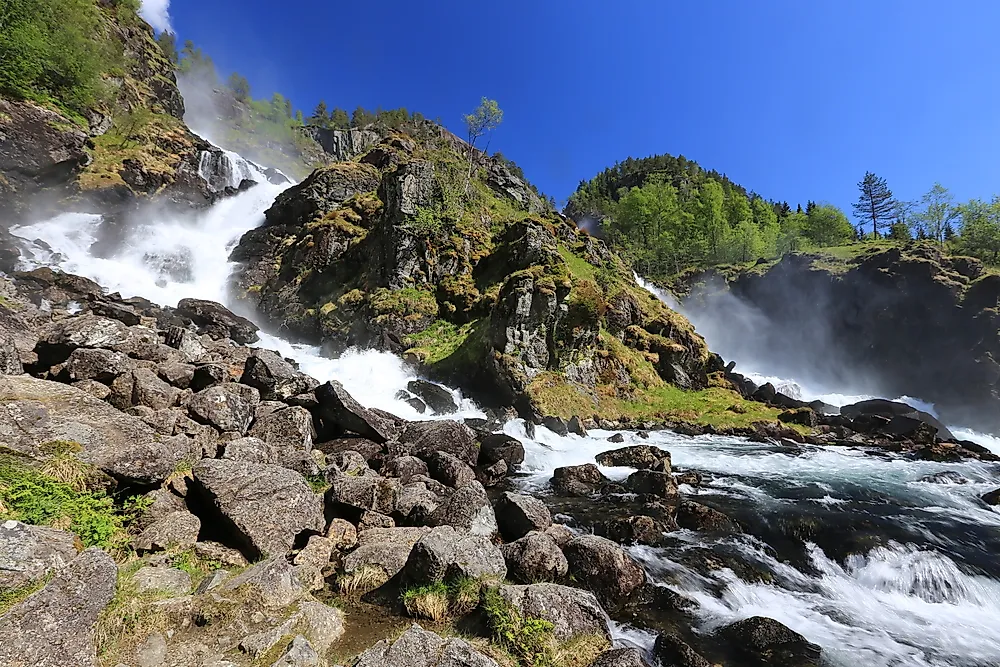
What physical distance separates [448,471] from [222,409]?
23.9ft

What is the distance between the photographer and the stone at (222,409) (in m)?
12.5

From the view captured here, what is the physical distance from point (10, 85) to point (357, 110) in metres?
91.6

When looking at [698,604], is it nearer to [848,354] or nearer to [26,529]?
[26,529]

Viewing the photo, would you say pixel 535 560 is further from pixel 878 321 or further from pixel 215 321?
pixel 878 321

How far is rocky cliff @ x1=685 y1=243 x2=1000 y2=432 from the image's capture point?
4766 centimetres

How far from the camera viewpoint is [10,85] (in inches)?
1409

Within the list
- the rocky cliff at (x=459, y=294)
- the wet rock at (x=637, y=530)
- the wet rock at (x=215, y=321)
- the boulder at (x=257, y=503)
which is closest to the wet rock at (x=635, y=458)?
the wet rock at (x=637, y=530)

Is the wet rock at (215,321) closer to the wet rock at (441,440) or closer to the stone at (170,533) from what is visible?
the wet rock at (441,440)

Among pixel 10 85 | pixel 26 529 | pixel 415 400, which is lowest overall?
pixel 26 529

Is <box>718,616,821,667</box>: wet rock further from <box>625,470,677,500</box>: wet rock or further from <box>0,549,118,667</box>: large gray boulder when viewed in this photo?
<box>0,549,118,667</box>: large gray boulder

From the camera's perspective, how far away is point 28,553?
185 inches

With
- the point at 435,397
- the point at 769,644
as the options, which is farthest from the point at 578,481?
the point at 435,397

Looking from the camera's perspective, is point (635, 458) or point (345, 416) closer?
point (345, 416)

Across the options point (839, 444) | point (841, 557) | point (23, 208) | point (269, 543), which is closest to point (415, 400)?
point (269, 543)
